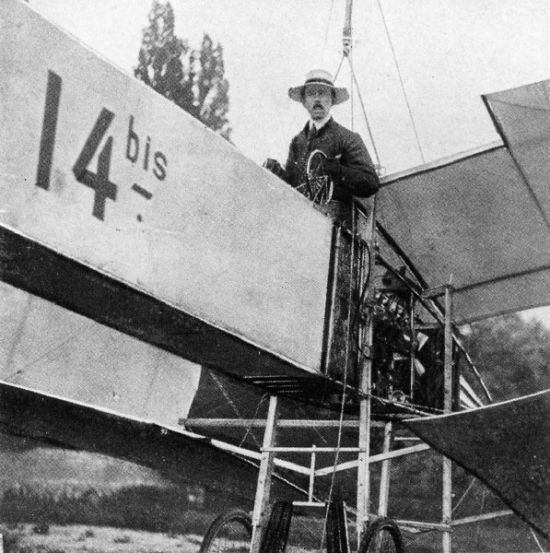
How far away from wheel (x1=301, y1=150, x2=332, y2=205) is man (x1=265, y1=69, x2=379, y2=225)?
0.07m

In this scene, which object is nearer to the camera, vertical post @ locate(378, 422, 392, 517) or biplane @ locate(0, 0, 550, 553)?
biplane @ locate(0, 0, 550, 553)

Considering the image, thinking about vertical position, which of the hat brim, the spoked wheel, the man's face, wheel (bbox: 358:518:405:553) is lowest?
wheel (bbox: 358:518:405:553)

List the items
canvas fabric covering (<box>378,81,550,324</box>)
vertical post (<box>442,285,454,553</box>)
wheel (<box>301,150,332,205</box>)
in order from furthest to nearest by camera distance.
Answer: vertical post (<box>442,285,454,553</box>), canvas fabric covering (<box>378,81,550,324</box>), wheel (<box>301,150,332,205</box>)

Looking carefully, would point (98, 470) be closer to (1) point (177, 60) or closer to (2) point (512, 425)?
(2) point (512, 425)

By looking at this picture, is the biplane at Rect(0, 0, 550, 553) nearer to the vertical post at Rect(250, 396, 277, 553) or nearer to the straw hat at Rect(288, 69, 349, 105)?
the vertical post at Rect(250, 396, 277, 553)

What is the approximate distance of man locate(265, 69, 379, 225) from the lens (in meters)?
5.57

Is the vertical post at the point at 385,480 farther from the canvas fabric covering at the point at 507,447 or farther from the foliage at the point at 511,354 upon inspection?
the foliage at the point at 511,354

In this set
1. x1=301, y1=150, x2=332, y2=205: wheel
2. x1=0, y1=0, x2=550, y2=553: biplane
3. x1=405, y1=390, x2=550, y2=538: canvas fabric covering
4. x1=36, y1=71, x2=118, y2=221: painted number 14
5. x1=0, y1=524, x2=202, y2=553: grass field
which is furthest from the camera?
x1=0, y1=524, x2=202, y2=553: grass field

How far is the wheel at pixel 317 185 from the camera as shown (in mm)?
5164

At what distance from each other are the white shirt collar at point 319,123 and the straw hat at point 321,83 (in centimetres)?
23

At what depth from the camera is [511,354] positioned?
19.6m

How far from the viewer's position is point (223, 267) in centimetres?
406

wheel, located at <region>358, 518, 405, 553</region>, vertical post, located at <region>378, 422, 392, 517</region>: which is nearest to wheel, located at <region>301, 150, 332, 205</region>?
wheel, located at <region>358, 518, 405, 553</region>

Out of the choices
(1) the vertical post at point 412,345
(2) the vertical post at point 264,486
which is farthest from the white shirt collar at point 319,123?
(2) the vertical post at point 264,486
